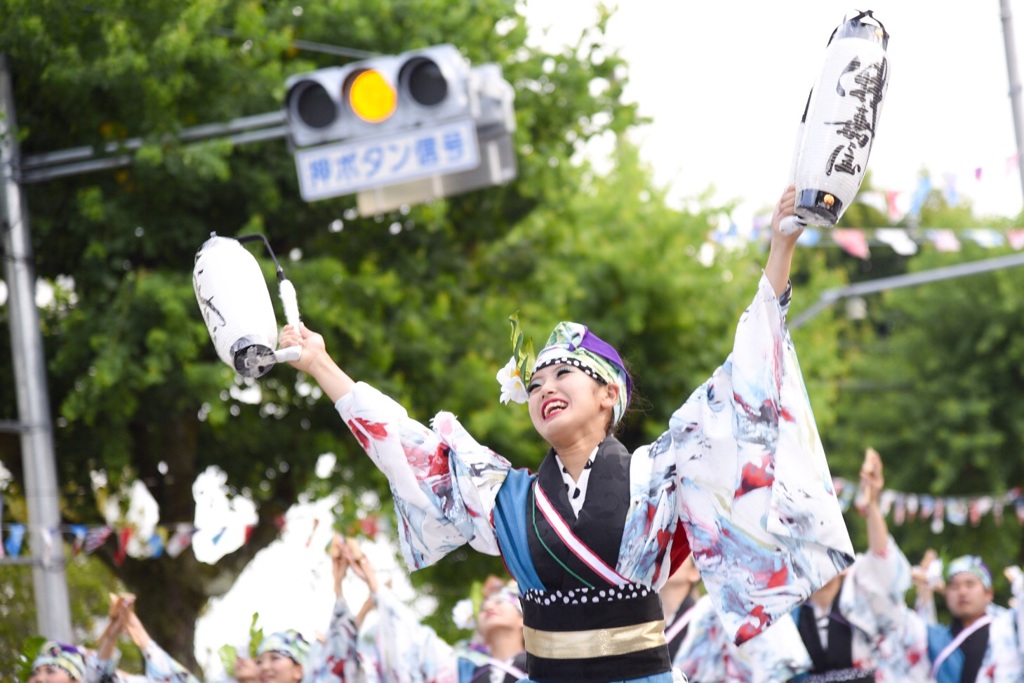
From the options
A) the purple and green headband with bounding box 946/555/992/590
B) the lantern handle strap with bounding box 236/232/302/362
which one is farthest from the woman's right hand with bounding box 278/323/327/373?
the purple and green headband with bounding box 946/555/992/590

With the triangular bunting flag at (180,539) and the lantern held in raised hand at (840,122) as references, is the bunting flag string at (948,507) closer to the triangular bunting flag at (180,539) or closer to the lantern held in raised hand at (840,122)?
the triangular bunting flag at (180,539)

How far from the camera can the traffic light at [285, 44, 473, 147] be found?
750 centimetres

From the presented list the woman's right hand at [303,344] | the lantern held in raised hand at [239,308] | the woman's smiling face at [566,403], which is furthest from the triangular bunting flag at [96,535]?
the woman's smiling face at [566,403]

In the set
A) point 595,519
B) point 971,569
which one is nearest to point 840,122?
point 595,519

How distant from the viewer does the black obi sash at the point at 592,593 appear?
3561 millimetres

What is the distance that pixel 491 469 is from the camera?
3801 mm

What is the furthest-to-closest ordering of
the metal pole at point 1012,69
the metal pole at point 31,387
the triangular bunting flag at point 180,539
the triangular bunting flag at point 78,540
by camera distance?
1. the triangular bunting flag at point 180,539
2. the metal pole at point 1012,69
3. the triangular bunting flag at point 78,540
4. the metal pole at point 31,387

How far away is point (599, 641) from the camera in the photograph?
358 centimetres

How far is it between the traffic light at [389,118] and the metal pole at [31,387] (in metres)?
1.48

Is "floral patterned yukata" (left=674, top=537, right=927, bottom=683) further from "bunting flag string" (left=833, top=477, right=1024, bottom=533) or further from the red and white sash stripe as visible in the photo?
"bunting flag string" (left=833, top=477, right=1024, bottom=533)

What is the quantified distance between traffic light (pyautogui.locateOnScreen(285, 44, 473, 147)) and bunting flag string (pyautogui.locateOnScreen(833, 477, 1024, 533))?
24.2 feet

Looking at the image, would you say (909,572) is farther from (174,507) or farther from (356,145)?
(174,507)

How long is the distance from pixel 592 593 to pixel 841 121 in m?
1.22

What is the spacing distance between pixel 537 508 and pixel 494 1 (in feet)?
23.2
